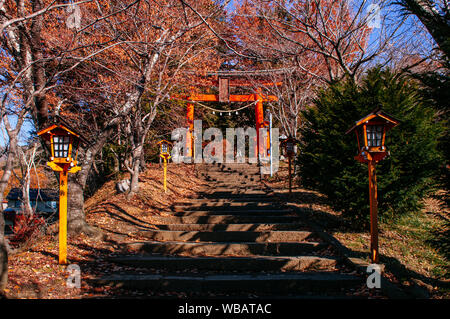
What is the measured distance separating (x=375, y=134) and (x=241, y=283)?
3.21 meters

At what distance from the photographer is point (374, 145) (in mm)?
5121

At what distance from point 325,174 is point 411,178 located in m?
1.61

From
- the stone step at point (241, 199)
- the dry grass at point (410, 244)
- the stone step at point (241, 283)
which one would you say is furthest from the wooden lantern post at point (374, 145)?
the stone step at point (241, 199)

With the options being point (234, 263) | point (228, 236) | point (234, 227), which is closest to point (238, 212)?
point (234, 227)

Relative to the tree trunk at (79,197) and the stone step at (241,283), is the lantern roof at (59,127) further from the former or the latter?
the stone step at (241,283)

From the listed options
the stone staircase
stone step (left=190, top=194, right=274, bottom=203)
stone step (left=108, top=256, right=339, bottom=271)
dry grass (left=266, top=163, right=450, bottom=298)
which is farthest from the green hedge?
stone step (left=190, top=194, right=274, bottom=203)

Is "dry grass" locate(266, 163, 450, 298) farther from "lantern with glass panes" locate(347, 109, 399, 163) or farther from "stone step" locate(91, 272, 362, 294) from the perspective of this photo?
"lantern with glass panes" locate(347, 109, 399, 163)

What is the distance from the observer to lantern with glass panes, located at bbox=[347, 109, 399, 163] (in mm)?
5047

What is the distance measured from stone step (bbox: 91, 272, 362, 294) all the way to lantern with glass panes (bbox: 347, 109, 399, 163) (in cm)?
193

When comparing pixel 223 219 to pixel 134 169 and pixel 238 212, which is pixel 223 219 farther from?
pixel 134 169

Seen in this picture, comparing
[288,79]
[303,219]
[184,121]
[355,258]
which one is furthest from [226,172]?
[355,258]

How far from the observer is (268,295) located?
459 centimetres

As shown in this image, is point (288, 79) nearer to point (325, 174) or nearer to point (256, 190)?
point (256, 190)

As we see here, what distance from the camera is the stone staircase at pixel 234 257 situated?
Answer: 4742 millimetres
